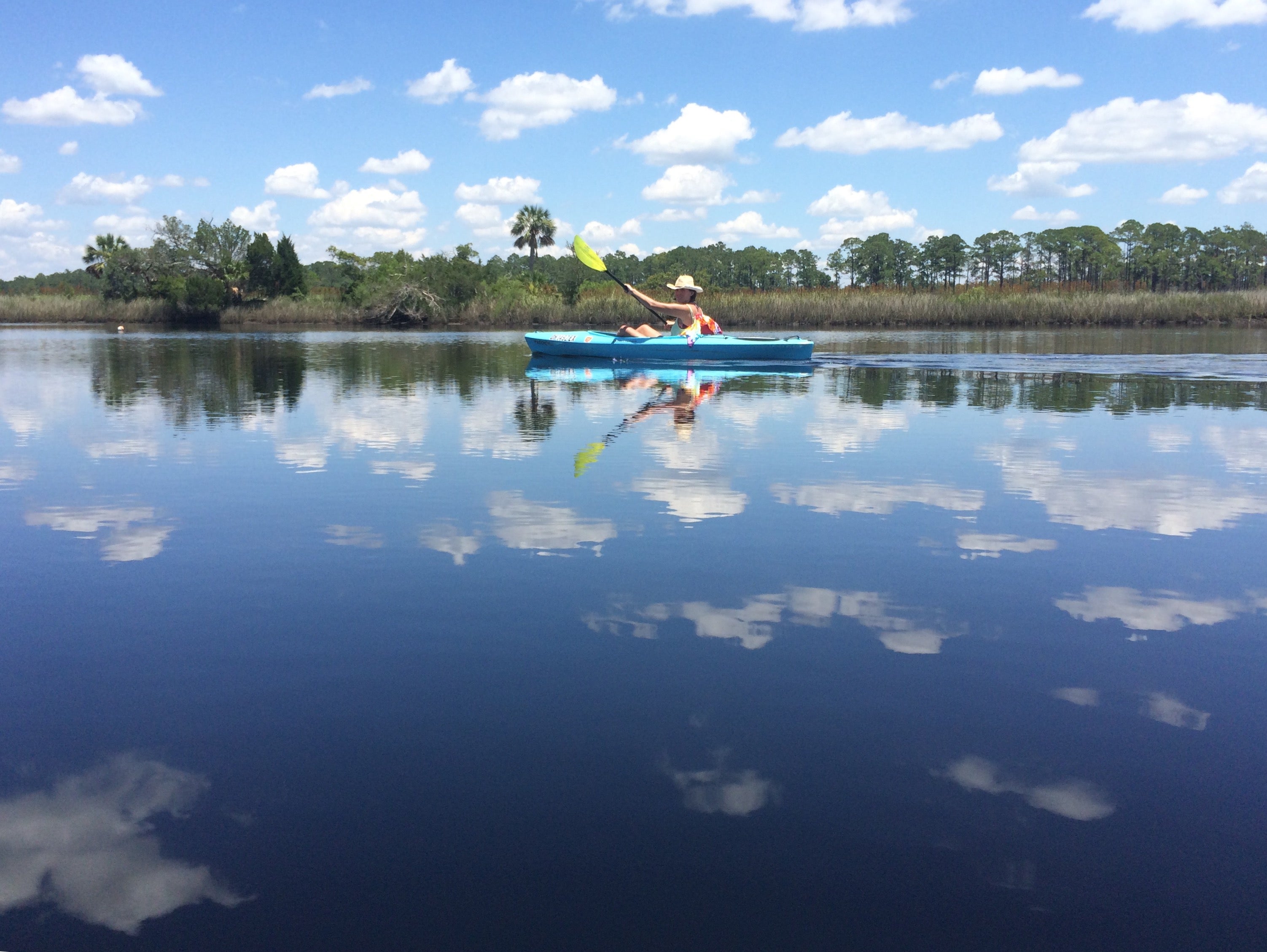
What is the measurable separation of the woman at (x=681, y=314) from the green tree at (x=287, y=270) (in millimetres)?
50982

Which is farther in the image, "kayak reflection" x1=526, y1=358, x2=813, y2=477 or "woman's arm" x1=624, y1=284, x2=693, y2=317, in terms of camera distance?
"woman's arm" x1=624, y1=284, x2=693, y2=317

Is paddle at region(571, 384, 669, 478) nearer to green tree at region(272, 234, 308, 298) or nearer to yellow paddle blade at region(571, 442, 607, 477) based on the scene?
yellow paddle blade at region(571, 442, 607, 477)

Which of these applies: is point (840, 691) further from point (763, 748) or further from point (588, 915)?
point (588, 915)

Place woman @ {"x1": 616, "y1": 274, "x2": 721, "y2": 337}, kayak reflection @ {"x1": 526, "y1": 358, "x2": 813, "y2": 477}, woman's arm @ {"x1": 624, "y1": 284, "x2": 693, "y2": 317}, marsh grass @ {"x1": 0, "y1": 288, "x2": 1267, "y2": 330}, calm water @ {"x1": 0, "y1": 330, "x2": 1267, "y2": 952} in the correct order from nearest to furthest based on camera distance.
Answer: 1. calm water @ {"x1": 0, "y1": 330, "x2": 1267, "y2": 952}
2. kayak reflection @ {"x1": 526, "y1": 358, "x2": 813, "y2": 477}
3. woman's arm @ {"x1": 624, "y1": 284, "x2": 693, "y2": 317}
4. woman @ {"x1": 616, "y1": 274, "x2": 721, "y2": 337}
5. marsh grass @ {"x1": 0, "y1": 288, "x2": 1267, "y2": 330}

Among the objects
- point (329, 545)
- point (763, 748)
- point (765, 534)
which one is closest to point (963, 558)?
point (765, 534)

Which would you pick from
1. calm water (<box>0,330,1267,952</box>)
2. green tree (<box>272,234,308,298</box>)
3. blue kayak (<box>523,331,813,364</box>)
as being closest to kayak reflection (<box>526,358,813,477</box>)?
blue kayak (<box>523,331,813,364</box>)

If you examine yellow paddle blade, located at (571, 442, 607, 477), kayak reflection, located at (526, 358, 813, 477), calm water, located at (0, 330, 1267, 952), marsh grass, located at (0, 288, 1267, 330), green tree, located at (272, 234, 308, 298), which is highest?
green tree, located at (272, 234, 308, 298)

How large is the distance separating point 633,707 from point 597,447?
730 cm

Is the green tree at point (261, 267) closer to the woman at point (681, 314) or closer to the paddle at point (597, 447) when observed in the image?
the woman at point (681, 314)

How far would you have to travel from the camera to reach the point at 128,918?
2.85 metres

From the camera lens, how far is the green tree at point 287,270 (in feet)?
226

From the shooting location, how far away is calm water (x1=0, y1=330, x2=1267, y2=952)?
9.56 ft

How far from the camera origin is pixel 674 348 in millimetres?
23781

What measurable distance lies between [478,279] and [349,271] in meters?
10.4
